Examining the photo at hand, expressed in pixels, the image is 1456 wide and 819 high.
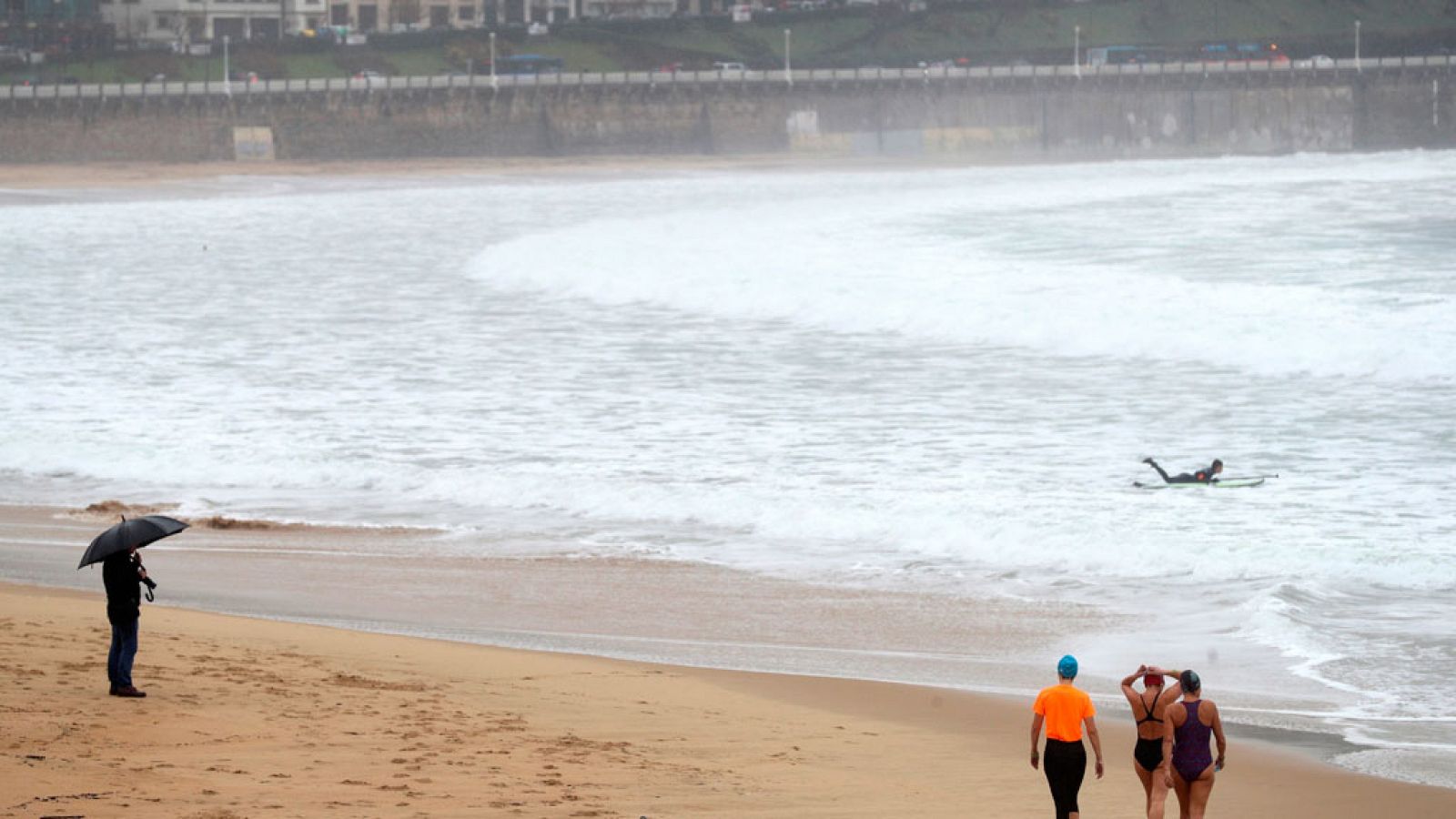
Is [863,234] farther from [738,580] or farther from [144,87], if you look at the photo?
[144,87]

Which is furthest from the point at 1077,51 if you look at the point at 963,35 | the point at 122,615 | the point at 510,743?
the point at 510,743

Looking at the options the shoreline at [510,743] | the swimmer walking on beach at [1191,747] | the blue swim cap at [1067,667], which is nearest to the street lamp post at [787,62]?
the shoreline at [510,743]

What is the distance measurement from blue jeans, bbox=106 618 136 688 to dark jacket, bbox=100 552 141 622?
0.05 m

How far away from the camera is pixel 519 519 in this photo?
18.7 m

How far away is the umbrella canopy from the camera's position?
1127cm

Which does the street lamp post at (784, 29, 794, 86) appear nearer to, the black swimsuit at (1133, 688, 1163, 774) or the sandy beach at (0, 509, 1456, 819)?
the sandy beach at (0, 509, 1456, 819)

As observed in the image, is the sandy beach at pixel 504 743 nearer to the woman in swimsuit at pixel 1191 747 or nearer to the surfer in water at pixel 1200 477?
the woman in swimsuit at pixel 1191 747

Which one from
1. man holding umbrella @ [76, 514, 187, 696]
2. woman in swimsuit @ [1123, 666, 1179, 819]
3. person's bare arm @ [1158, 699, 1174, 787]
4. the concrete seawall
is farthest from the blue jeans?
the concrete seawall

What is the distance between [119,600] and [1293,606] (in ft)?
26.0

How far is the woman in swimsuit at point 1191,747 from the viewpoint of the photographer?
29.9 feet

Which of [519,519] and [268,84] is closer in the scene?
[519,519]

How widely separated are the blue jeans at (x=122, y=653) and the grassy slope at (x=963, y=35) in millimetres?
96193

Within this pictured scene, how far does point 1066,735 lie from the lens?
29.9 ft

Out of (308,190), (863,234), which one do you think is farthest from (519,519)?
(308,190)
